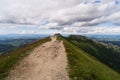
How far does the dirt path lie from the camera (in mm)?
44425

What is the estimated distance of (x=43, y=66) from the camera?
51594 millimetres

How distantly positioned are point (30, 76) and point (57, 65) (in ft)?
28.4

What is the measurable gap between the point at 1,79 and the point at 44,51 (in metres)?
24.3

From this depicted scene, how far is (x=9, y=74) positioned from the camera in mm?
46656

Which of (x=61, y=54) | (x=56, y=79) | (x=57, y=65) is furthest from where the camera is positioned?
(x=61, y=54)

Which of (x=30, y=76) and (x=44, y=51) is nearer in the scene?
(x=30, y=76)

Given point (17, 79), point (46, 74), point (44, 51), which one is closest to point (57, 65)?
point (46, 74)

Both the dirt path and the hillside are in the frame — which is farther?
the hillside

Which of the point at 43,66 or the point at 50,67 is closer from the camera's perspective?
the point at 50,67

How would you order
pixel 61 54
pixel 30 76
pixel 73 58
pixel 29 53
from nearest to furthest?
1. pixel 30 76
2. pixel 73 58
3. pixel 61 54
4. pixel 29 53

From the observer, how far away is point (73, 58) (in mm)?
55906

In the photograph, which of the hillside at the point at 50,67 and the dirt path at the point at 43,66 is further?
the hillside at the point at 50,67

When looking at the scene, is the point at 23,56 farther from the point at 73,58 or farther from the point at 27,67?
the point at 73,58

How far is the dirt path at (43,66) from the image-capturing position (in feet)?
146
